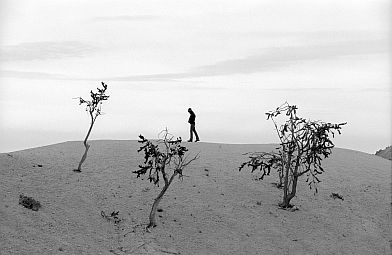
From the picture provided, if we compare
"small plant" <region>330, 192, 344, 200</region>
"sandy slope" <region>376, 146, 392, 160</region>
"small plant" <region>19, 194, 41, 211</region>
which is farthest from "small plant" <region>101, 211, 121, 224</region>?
"sandy slope" <region>376, 146, 392, 160</region>

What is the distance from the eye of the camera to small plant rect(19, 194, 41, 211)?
20.5 meters

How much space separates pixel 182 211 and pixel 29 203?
6182mm

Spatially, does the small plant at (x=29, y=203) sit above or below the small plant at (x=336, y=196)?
below

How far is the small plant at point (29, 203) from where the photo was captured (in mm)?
20531

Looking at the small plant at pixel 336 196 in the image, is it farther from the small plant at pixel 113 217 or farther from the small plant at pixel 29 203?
the small plant at pixel 29 203

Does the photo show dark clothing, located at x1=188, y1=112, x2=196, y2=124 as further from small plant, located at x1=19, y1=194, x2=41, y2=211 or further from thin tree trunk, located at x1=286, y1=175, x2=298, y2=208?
small plant, located at x1=19, y1=194, x2=41, y2=211

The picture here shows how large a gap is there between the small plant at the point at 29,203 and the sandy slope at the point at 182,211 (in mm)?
291

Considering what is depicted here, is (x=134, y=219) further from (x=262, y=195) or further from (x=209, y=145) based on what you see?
Result: (x=209, y=145)

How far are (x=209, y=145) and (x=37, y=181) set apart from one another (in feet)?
41.9

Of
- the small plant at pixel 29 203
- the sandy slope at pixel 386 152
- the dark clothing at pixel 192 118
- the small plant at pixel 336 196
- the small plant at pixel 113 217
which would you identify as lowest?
the small plant at pixel 113 217

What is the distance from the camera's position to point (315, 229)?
23.5 meters

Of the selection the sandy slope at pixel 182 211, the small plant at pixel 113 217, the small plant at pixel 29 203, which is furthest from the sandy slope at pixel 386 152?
the small plant at pixel 29 203

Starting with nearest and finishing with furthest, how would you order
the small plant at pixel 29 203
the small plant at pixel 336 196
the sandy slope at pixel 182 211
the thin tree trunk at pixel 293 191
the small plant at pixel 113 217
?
the sandy slope at pixel 182 211
the small plant at pixel 29 203
the small plant at pixel 113 217
the thin tree trunk at pixel 293 191
the small plant at pixel 336 196

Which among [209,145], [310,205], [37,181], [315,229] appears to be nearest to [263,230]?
[315,229]
